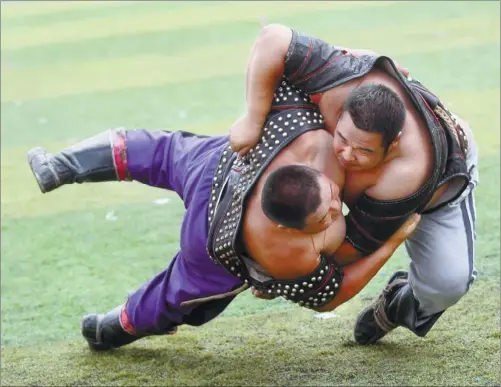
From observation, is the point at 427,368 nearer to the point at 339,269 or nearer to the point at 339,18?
the point at 339,269

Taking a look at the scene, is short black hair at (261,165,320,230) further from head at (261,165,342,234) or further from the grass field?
the grass field

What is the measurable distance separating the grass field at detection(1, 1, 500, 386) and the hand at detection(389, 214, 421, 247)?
2.58 feet

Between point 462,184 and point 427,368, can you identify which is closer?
point 462,184

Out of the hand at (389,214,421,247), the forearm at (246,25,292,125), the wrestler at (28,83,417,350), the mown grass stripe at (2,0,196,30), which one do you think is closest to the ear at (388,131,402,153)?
the wrestler at (28,83,417,350)

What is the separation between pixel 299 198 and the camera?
109 inches

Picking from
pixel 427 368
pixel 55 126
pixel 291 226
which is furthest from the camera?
pixel 55 126

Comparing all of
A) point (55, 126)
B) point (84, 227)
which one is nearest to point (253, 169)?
point (84, 227)

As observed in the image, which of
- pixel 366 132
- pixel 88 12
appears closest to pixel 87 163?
pixel 366 132

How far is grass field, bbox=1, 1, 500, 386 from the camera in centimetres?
393

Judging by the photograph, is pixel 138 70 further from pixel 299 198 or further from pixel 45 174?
pixel 299 198

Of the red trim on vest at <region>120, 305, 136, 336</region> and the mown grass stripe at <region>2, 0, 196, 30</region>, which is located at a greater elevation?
the red trim on vest at <region>120, 305, 136, 336</region>

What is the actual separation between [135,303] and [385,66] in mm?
1510

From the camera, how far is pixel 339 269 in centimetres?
316

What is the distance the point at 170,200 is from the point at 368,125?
10.7ft
